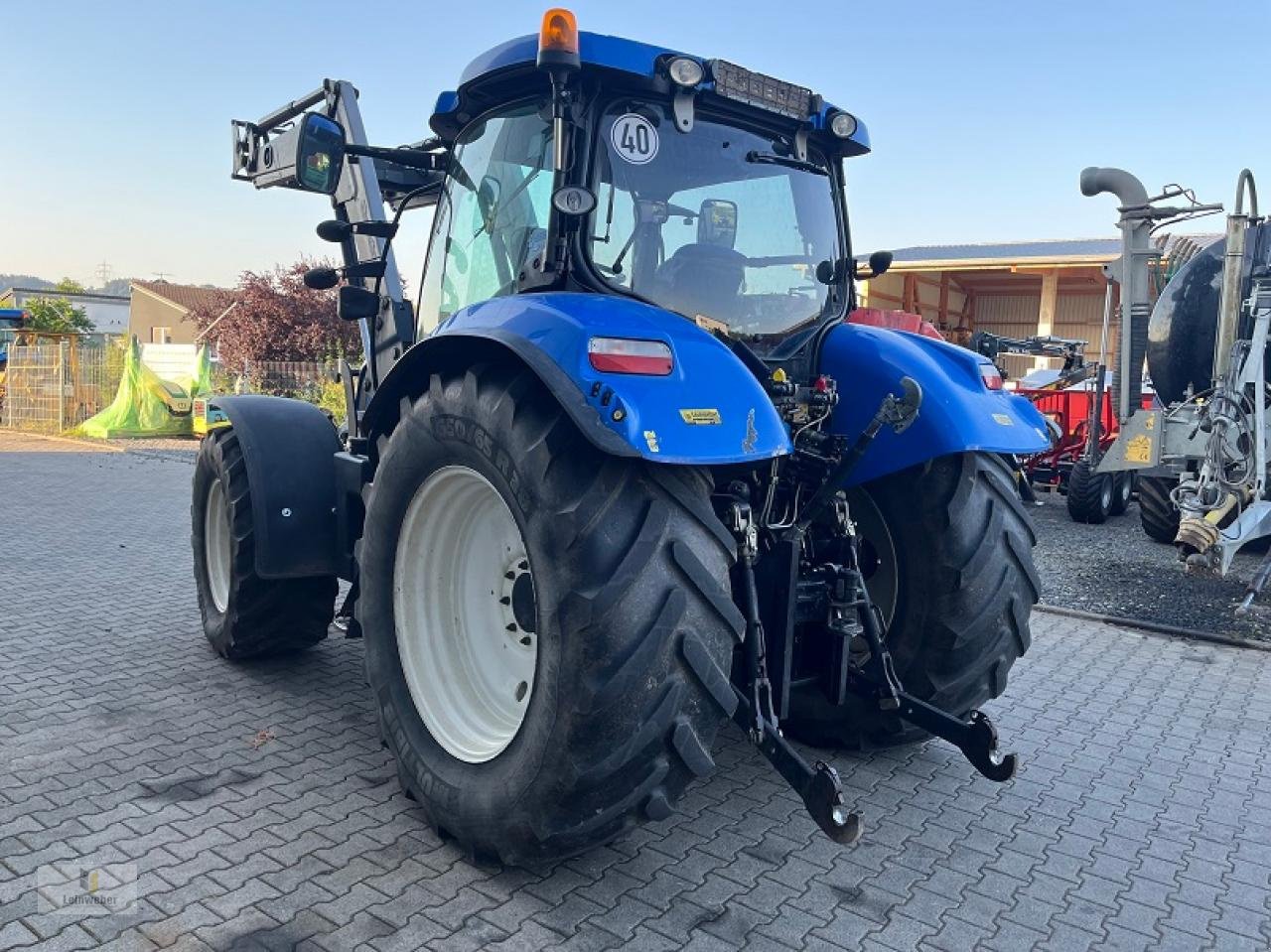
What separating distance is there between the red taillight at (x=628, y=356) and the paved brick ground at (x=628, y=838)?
4.86ft

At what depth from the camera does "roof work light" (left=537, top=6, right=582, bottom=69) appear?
2.86m

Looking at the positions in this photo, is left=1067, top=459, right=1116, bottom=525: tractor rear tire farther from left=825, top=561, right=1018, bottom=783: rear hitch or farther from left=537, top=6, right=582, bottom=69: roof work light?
left=537, top=6, right=582, bottom=69: roof work light

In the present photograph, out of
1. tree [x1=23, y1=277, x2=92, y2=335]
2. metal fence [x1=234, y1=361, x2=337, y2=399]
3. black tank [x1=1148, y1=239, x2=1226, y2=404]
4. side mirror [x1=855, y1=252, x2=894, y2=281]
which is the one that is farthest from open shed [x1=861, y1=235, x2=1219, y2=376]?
tree [x1=23, y1=277, x2=92, y2=335]

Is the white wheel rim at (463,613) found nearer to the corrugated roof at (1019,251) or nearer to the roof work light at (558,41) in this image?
the roof work light at (558,41)

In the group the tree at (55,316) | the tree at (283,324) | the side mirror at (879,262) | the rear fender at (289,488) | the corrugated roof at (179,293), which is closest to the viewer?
the side mirror at (879,262)

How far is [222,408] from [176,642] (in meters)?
1.41

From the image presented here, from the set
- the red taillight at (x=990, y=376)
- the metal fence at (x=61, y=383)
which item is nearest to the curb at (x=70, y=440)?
the metal fence at (x=61, y=383)

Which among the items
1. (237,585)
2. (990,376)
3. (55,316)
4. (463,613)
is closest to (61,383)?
(237,585)

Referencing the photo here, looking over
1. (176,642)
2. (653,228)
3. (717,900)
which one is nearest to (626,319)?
(653,228)

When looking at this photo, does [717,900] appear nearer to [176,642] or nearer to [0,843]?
[0,843]

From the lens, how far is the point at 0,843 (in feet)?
9.72

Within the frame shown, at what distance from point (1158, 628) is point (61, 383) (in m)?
20.1

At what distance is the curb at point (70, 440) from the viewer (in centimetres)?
1675

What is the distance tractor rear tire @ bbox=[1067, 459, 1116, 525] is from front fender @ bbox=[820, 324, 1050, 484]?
7.40 m
